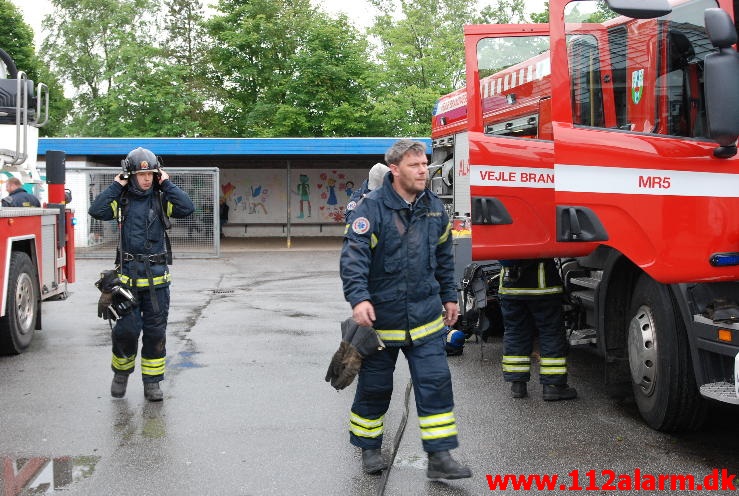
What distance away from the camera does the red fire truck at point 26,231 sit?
8031mm

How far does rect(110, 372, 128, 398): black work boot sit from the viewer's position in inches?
254

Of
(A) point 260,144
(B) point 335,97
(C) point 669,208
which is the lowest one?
(C) point 669,208

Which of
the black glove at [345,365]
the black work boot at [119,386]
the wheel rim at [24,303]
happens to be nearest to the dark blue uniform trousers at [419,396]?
the black glove at [345,365]

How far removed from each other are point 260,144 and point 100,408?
63.3 feet

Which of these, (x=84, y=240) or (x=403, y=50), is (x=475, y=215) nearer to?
(x=84, y=240)

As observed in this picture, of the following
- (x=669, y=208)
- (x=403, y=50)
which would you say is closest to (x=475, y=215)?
(x=669, y=208)

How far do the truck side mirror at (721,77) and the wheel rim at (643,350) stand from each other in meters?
1.43

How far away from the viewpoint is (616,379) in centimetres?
603

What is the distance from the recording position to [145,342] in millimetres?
6414

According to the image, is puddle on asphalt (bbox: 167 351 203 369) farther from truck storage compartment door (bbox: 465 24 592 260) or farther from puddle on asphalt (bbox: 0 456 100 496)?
truck storage compartment door (bbox: 465 24 592 260)

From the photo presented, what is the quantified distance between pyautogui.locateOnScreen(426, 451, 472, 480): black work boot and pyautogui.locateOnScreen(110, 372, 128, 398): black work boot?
9.45 ft

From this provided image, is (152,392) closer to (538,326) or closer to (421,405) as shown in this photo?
(421,405)

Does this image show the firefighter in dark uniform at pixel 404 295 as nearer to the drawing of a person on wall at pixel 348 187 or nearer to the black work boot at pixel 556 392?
the black work boot at pixel 556 392

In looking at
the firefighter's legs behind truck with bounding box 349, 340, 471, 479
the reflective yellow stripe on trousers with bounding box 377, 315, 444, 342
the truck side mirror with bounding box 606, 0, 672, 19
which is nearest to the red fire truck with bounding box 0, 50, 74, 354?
the firefighter's legs behind truck with bounding box 349, 340, 471, 479
